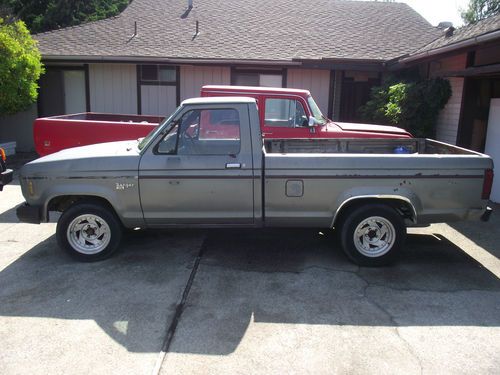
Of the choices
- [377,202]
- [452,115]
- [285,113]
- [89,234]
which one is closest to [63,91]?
[285,113]

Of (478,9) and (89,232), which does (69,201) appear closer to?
(89,232)

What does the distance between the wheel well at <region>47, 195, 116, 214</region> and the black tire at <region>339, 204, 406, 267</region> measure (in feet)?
9.15

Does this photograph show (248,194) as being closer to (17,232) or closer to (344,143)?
(344,143)

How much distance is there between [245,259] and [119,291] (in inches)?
62.5

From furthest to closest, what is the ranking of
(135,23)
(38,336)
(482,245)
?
(135,23) → (482,245) → (38,336)

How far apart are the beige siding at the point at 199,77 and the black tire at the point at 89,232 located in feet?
27.5

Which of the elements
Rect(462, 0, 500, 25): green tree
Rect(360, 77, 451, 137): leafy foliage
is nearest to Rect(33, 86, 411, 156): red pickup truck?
Rect(360, 77, 451, 137): leafy foliage

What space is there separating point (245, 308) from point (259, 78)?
974 centimetres

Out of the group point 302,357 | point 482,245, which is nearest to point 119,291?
point 302,357

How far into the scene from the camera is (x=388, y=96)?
37.4 ft

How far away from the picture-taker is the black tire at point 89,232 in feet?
17.1

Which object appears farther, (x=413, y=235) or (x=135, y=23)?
(x=135, y=23)

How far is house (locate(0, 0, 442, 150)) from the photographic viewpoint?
12.4 meters

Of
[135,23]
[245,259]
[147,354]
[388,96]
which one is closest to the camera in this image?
[147,354]
